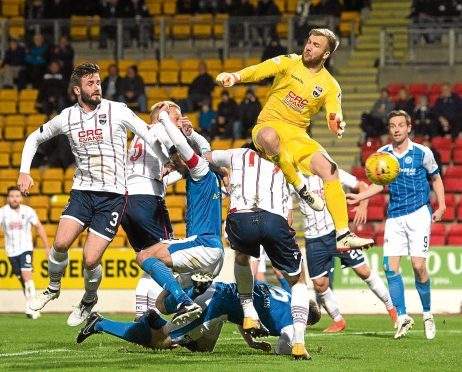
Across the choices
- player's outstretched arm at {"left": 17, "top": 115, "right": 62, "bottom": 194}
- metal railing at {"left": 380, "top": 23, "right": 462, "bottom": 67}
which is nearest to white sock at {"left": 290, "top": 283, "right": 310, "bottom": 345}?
player's outstretched arm at {"left": 17, "top": 115, "right": 62, "bottom": 194}

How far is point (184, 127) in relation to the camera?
1172 centimetres

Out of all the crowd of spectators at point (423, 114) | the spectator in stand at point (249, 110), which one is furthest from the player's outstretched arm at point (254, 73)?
the spectator in stand at point (249, 110)

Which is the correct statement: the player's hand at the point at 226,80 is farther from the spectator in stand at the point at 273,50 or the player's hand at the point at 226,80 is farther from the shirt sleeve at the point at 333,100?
the spectator in stand at the point at 273,50

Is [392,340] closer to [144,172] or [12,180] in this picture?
[144,172]

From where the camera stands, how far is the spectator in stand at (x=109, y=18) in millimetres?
26156

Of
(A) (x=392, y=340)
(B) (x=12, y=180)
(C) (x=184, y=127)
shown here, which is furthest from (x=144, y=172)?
(B) (x=12, y=180)

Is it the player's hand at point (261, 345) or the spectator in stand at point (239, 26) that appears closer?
the player's hand at point (261, 345)

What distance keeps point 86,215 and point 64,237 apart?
33cm

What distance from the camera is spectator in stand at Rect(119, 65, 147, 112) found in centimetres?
2422

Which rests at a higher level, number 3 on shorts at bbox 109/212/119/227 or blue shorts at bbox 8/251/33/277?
number 3 on shorts at bbox 109/212/119/227

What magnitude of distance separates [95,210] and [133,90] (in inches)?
505

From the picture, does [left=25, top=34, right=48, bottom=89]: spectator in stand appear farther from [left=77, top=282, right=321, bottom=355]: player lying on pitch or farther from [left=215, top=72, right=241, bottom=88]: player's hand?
[left=215, top=72, right=241, bottom=88]: player's hand

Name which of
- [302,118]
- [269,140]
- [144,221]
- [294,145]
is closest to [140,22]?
[144,221]

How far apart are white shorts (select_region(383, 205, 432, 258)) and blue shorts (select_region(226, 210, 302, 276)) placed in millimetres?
3657
